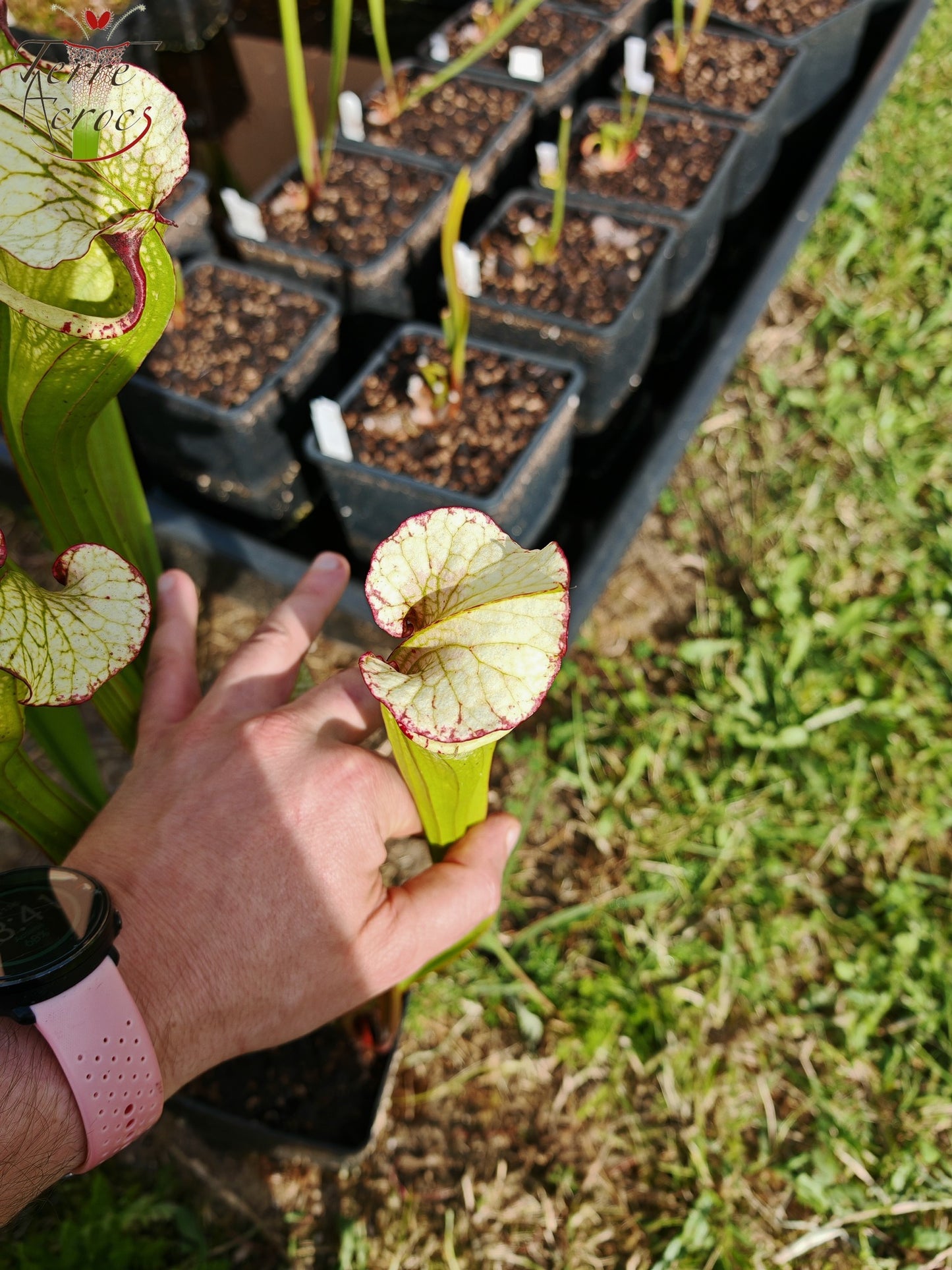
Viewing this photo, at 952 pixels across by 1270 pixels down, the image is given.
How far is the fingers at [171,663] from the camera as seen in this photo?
962 mm

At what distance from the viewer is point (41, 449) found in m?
0.78

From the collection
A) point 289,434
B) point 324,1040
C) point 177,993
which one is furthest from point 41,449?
point 289,434

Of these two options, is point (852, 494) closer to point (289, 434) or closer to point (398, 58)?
point (289, 434)

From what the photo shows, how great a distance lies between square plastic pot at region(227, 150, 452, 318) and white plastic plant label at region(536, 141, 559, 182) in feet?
0.69

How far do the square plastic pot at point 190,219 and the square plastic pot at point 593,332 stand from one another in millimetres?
Answer: 560

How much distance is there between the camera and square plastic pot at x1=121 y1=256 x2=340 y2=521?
1662 millimetres

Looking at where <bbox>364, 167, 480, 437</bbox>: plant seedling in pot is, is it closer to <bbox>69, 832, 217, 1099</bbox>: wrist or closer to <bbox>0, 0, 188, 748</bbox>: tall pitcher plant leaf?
<bbox>0, 0, 188, 748</bbox>: tall pitcher plant leaf

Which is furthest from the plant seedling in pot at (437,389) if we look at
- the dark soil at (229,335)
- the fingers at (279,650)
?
the fingers at (279,650)

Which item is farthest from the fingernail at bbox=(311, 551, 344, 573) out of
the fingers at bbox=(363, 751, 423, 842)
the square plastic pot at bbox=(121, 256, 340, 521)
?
the square plastic pot at bbox=(121, 256, 340, 521)

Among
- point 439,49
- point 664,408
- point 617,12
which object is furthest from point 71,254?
point 617,12

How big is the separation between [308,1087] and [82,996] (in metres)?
0.71

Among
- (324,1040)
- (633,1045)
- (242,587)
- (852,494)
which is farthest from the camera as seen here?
(852,494)

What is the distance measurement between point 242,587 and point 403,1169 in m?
0.98

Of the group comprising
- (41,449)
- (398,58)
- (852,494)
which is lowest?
(852,494)
